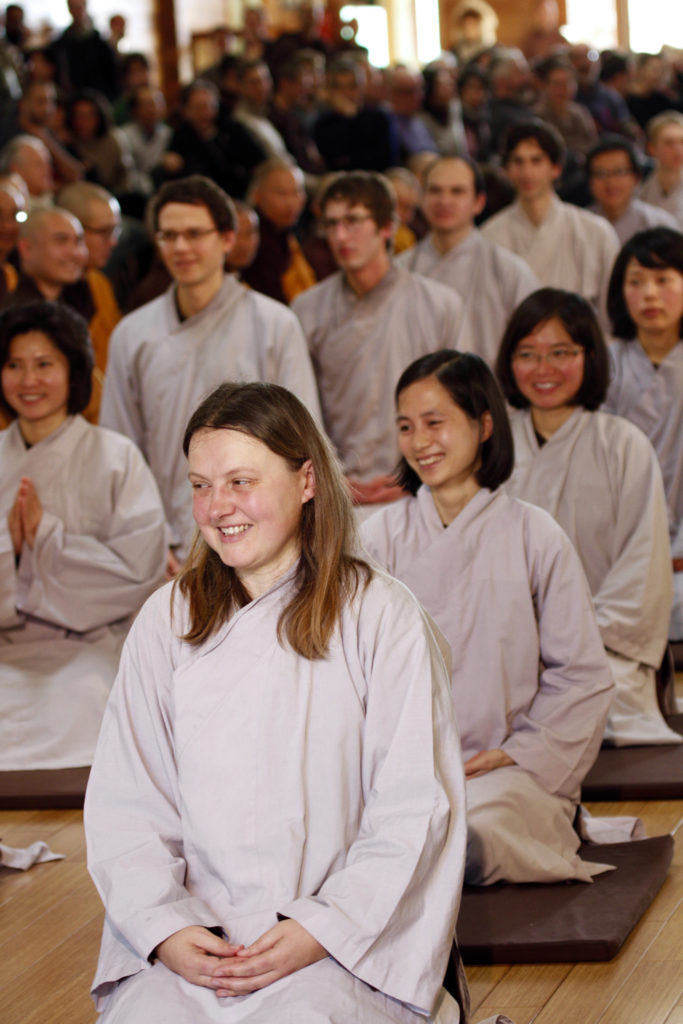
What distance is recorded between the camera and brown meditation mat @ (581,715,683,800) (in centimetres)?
335

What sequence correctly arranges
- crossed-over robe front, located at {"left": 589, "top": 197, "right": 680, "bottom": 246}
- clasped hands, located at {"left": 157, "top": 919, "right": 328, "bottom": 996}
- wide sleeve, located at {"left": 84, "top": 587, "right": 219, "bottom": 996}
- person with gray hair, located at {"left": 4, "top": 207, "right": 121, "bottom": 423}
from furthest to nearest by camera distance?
crossed-over robe front, located at {"left": 589, "top": 197, "right": 680, "bottom": 246}
person with gray hair, located at {"left": 4, "top": 207, "right": 121, "bottom": 423}
wide sleeve, located at {"left": 84, "top": 587, "right": 219, "bottom": 996}
clasped hands, located at {"left": 157, "top": 919, "right": 328, "bottom": 996}

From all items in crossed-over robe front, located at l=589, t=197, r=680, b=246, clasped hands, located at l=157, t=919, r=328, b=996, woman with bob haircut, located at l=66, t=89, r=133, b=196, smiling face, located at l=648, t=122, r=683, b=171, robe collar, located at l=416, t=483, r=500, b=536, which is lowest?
clasped hands, located at l=157, t=919, r=328, b=996

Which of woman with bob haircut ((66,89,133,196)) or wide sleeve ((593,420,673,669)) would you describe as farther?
woman with bob haircut ((66,89,133,196))

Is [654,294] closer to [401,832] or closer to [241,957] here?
[401,832]

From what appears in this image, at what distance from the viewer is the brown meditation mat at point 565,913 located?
8.38ft

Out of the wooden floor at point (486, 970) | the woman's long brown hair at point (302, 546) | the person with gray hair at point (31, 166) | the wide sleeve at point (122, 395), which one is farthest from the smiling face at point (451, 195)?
the woman's long brown hair at point (302, 546)

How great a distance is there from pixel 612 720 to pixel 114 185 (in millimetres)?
5786

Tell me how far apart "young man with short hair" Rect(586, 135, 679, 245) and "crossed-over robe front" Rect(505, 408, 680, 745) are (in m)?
3.40

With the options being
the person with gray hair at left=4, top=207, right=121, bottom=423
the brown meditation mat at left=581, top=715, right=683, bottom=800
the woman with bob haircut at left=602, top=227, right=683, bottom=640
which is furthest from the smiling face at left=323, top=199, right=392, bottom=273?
the brown meditation mat at left=581, top=715, right=683, bottom=800

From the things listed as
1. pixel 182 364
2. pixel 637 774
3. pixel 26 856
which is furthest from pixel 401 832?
pixel 182 364

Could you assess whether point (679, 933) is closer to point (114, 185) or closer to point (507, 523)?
point (507, 523)

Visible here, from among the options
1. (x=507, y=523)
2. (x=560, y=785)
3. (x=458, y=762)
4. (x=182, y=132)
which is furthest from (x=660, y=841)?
(x=182, y=132)

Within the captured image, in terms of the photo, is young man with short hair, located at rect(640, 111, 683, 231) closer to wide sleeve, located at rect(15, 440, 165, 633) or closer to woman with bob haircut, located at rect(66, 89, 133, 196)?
woman with bob haircut, located at rect(66, 89, 133, 196)

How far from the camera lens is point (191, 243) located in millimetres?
4777
